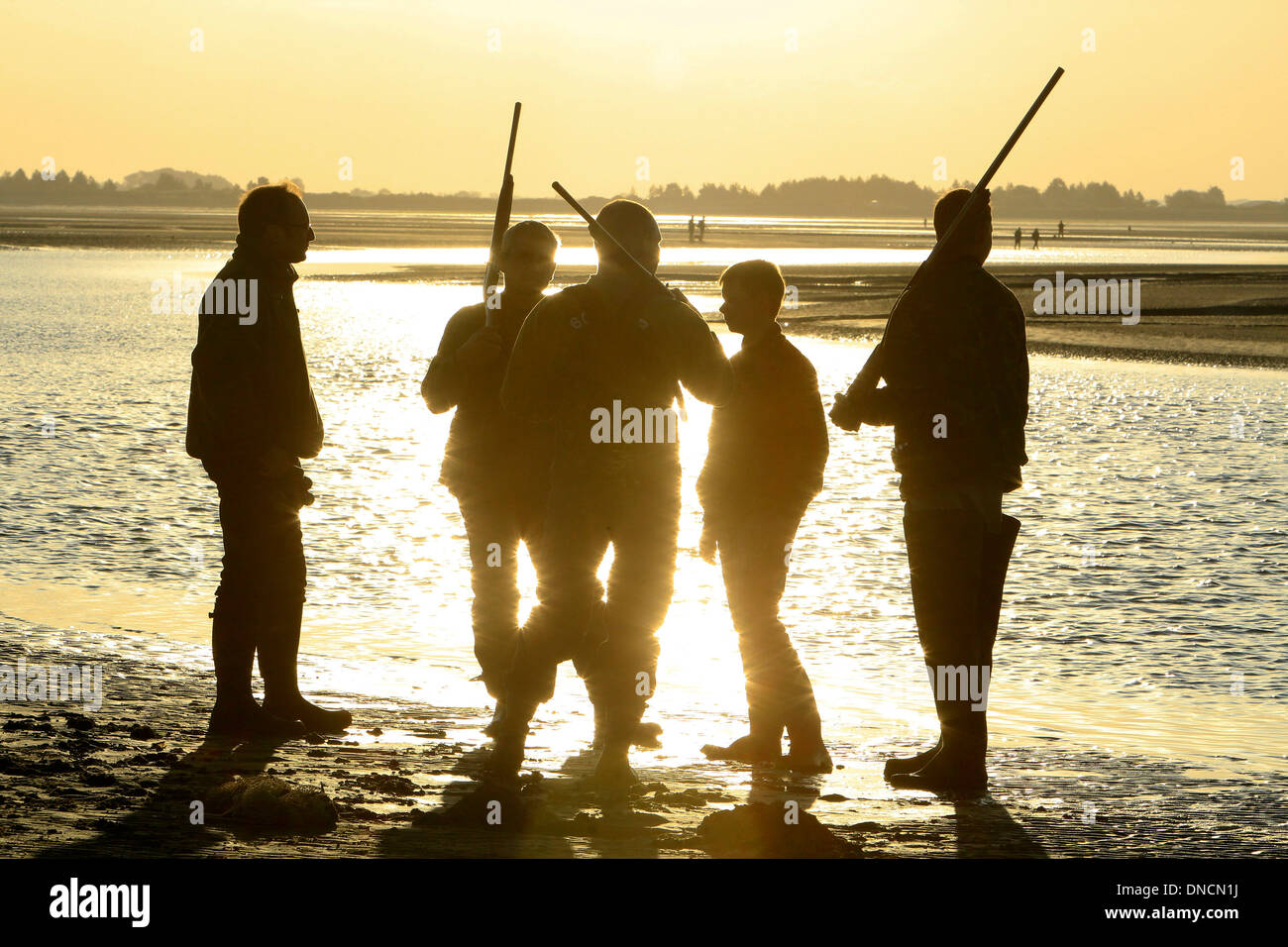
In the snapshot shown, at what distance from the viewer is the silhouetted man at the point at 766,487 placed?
5.50 metres

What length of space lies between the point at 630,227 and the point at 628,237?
34 mm

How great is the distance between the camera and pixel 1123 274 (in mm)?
53781

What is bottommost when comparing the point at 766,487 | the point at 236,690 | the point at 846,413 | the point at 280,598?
the point at 236,690

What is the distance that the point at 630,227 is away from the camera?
16.8ft

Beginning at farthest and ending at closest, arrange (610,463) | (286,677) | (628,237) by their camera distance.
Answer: (286,677) < (628,237) < (610,463)

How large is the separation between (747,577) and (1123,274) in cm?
5139

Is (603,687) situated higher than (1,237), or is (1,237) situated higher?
(1,237)

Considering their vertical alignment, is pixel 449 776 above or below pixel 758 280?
below

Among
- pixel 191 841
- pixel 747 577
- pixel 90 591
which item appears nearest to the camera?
pixel 191 841

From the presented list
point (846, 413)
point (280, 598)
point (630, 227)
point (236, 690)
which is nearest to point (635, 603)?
point (846, 413)

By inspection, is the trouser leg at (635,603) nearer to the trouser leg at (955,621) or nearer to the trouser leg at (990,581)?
the trouser leg at (955,621)

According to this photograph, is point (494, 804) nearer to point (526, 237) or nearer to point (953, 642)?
point (953, 642)

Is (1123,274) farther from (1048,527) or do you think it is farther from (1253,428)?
(1048,527)
